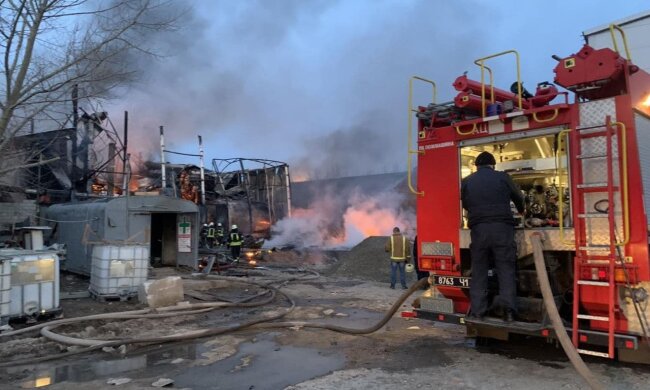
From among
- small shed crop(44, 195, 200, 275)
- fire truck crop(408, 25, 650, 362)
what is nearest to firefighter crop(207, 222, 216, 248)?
small shed crop(44, 195, 200, 275)

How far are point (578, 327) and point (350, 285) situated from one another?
26.7ft

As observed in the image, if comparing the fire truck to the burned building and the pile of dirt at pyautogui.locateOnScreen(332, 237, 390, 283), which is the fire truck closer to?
the pile of dirt at pyautogui.locateOnScreen(332, 237, 390, 283)

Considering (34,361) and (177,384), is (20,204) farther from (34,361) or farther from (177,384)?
(177,384)

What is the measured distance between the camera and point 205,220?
19.4m

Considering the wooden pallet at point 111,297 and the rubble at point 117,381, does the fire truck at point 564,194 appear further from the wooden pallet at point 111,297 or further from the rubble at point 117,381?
the wooden pallet at point 111,297

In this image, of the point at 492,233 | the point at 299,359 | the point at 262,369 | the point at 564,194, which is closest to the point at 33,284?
the point at 262,369

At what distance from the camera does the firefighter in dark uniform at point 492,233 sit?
468 cm

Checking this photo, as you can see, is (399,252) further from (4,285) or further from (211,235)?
(211,235)

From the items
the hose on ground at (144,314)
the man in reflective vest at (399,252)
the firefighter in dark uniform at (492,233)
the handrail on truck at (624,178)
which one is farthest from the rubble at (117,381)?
the man in reflective vest at (399,252)

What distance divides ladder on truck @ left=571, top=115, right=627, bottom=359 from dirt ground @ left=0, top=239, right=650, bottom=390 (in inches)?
25.3

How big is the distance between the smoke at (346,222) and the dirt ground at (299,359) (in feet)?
45.8

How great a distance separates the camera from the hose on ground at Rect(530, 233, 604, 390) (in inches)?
145

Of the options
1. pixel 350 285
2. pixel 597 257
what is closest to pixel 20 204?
pixel 350 285

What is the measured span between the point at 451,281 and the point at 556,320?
132cm
